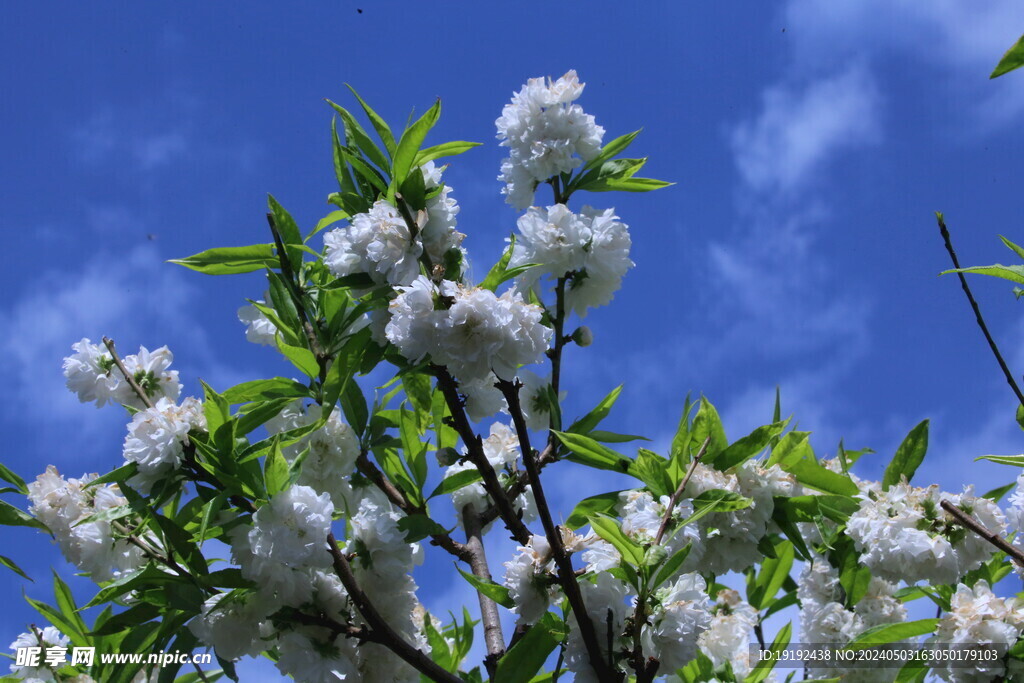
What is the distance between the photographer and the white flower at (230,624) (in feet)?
5.46

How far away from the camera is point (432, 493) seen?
214cm

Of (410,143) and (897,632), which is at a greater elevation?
(410,143)

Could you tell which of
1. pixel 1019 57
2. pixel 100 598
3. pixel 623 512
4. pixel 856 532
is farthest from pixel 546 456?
pixel 1019 57

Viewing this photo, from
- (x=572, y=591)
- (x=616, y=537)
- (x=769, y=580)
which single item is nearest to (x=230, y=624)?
(x=572, y=591)

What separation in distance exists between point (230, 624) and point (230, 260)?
832 millimetres

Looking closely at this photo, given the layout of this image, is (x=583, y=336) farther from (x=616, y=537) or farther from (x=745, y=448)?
(x=616, y=537)

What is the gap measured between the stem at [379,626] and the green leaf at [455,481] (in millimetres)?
435

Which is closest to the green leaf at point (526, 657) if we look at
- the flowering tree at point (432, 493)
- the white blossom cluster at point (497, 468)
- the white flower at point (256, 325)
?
the flowering tree at point (432, 493)

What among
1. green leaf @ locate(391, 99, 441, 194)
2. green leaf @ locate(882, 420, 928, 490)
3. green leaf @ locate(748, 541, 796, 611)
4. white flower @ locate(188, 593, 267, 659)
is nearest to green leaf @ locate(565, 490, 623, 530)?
green leaf @ locate(882, 420, 928, 490)

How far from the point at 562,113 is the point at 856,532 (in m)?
1.32

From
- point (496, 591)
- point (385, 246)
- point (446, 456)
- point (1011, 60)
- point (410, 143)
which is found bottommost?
point (496, 591)

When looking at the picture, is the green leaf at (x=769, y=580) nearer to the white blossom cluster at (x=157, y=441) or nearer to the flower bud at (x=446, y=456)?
the flower bud at (x=446, y=456)

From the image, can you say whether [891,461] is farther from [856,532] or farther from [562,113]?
[562,113]

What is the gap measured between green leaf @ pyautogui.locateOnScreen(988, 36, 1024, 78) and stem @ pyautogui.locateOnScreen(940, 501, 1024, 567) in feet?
3.63
